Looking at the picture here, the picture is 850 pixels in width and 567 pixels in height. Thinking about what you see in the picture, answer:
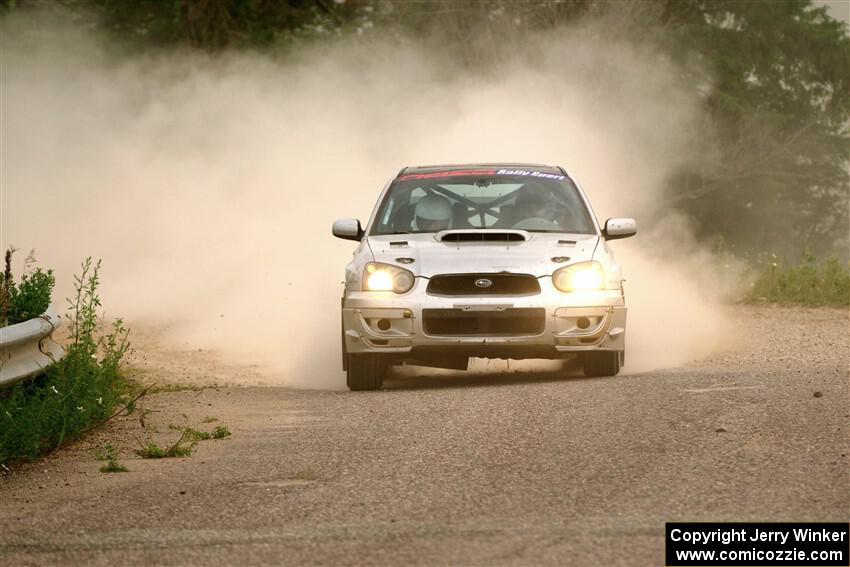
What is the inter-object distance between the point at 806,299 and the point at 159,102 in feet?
42.7

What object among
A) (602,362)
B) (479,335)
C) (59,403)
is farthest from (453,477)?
(602,362)

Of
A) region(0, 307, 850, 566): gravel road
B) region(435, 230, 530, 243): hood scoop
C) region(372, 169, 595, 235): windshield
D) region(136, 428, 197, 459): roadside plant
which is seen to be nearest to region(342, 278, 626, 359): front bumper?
region(0, 307, 850, 566): gravel road

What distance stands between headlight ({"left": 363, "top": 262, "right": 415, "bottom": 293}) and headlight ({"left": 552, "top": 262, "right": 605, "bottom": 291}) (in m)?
1.00

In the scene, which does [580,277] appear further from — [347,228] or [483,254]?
[347,228]

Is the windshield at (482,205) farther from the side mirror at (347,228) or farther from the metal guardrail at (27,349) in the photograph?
the metal guardrail at (27,349)

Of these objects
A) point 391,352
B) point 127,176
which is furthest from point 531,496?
point 127,176

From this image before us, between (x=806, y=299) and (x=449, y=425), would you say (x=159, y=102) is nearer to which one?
(x=806, y=299)

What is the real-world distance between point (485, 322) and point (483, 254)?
20.3 inches

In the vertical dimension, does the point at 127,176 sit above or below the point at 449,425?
above

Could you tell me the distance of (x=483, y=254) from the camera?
11516 millimetres

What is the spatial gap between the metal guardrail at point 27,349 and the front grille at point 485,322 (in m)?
2.78

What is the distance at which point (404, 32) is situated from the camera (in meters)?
30.5

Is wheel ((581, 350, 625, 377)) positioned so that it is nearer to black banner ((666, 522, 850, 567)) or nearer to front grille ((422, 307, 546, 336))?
front grille ((422, 307, 546, 336))

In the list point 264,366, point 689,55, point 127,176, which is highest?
point 689,55
